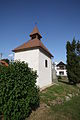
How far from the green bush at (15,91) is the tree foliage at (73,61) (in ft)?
54.8

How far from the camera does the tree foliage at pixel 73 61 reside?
2105cm

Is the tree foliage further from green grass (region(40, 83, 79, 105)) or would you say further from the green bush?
the green bush

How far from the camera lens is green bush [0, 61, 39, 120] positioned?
193 inches

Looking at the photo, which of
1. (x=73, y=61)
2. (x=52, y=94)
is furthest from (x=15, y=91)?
(x=73, y=61)

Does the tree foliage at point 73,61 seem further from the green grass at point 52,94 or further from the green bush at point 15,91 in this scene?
the green bush at point 15,91

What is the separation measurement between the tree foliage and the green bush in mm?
16716

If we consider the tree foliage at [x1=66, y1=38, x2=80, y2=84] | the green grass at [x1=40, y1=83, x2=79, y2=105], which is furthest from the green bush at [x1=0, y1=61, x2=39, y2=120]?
the tree foliage at [x1=66, y1=38, x2=80, y2=84]

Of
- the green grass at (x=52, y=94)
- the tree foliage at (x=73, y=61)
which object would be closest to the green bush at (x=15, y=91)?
A: the green grass at (x=52, y=94)

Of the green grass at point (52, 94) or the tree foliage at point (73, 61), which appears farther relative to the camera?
the tree foliage at point (73, 61)

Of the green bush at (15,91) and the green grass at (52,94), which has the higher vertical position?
the green bush at (15,91)

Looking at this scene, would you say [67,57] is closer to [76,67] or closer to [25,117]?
[76,67]

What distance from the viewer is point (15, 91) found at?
5172mm

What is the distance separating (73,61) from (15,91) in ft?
60.5

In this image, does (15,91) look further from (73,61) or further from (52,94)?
(73,61)
